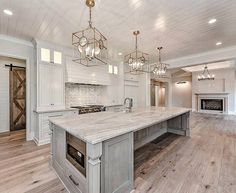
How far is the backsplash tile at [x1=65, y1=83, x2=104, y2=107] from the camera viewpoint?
14.5 ft

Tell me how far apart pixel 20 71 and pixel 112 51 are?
340cm

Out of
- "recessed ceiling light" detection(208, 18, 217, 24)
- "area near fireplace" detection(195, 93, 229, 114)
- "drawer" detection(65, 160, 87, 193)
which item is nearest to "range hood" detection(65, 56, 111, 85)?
"drawer" detection(65, 160, 87, 193)

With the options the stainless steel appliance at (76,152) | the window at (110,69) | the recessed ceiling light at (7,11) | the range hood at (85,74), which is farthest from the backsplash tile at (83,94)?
the stainless steel appliance at (76,152)

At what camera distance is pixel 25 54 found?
3594mm

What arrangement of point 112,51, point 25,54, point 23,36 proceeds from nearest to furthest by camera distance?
point 23,36 < point 25,54 < point 112,51

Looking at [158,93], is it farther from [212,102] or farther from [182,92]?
[212,102]

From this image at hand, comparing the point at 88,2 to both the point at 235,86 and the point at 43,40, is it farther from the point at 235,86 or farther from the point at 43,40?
the point at 235,86

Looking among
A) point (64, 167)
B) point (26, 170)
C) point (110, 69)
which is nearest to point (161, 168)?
point (64, 167)

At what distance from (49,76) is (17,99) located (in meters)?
2.19

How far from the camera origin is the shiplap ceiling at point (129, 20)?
2.12 meters

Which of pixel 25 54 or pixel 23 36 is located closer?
pixel 23 36

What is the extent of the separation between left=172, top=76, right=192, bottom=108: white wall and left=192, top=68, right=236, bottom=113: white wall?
0.92 m

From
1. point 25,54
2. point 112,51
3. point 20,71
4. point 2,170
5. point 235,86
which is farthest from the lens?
point 235,86

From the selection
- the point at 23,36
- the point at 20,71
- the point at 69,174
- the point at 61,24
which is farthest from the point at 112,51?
the point at 69,174
